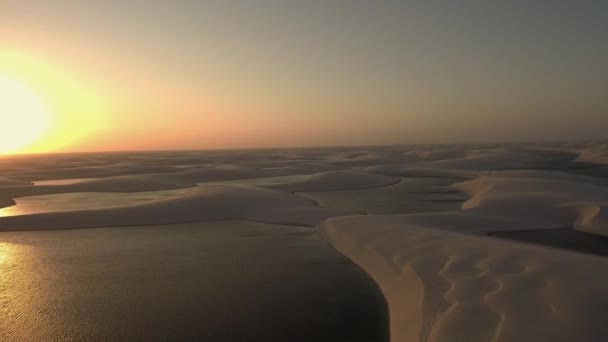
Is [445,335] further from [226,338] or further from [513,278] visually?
[226,338]

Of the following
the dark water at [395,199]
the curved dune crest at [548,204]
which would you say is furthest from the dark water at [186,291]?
the curved dune crest at [548,204]

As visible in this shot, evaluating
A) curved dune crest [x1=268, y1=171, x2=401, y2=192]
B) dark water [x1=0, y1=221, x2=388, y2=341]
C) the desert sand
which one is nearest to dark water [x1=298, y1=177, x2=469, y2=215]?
the desert sand

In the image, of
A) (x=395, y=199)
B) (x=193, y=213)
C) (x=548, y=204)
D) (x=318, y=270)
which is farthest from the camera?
(x=395, y=199)

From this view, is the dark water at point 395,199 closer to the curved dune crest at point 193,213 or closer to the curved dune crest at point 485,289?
the curved dune crest at point 193,213

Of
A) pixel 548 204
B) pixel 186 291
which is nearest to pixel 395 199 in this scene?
pixel 548 204

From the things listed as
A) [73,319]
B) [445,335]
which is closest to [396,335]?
[445,335]

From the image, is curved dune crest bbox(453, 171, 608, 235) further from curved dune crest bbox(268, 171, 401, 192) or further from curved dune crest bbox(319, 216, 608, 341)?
curved dune crest bbox(268, 171, 401, 192)

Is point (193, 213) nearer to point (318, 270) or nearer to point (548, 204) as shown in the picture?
point (318, 270)
